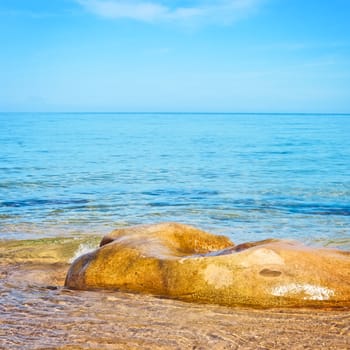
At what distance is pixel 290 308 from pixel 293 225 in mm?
5487

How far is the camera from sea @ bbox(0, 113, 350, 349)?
184 inches

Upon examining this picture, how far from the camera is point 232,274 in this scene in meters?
5.38

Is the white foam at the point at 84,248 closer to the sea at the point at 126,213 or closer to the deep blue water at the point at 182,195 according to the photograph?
the sea at the point at 126,213

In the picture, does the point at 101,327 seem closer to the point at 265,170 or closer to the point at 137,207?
the point at 137,207

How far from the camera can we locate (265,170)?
20312 millimetres

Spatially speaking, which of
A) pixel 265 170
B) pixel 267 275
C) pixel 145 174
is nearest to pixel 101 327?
pixel 267 275

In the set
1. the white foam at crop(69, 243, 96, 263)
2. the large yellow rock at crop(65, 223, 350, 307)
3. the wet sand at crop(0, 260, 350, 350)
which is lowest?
the white foam at crop(69, 243, 96, 263)

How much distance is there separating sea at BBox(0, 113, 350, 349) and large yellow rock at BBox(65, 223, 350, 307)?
0.25 metres

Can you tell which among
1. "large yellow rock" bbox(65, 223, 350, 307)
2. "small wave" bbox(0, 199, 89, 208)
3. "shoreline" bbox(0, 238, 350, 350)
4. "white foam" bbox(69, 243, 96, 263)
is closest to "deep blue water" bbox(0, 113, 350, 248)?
"small wave" bbox(0, 199, 89, 208)

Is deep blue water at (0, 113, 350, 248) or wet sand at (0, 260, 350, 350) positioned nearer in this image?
wet sand at (0, 260, 350, 350)

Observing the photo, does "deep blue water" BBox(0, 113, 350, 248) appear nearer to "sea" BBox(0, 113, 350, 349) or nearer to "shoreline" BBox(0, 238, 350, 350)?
"sea" BBox(0, 113, 350, 349)

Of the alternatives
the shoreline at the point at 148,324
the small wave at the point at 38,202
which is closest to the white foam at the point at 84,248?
the shoreline at the point at 148,324

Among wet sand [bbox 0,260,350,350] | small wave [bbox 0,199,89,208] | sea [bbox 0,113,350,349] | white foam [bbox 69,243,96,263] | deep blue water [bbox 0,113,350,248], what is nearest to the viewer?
wet sand [bbox 0,260,350,350]

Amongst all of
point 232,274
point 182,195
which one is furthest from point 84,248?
point 182,195
